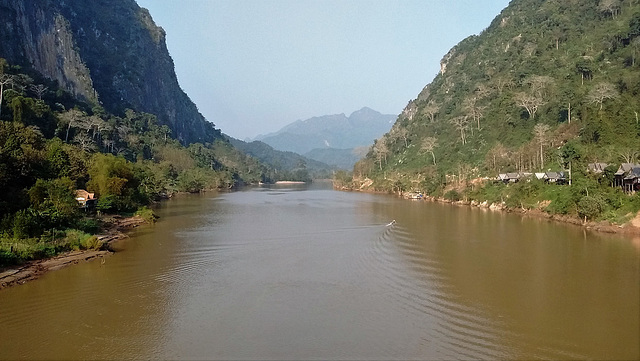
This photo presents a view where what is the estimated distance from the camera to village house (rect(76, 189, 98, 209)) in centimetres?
2713

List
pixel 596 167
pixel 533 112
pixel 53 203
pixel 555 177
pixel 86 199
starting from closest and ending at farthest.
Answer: pixel 53 203 < pixel 86 199 < pixel 596 167 < pixel 555 177 < pixel 533 112

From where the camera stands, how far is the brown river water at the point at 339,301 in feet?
33.1

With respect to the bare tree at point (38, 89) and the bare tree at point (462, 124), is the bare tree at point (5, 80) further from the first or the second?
the bare tree at point (462, 124)

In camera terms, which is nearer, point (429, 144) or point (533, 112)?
point (533, 112)

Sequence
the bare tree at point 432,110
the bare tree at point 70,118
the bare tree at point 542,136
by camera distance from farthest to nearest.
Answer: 1. the bare tree at point 432,110
2. the bare tree at point 70,118
3. the bare tree at point 542,136

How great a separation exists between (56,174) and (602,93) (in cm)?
4284

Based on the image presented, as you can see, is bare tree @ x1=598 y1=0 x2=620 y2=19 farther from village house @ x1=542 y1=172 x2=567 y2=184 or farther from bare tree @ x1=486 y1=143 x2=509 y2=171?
village house @ x1=542 y1=172 x2=567 y2=184

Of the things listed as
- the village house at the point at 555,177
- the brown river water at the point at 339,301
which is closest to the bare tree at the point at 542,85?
the village house at the point at 555,177

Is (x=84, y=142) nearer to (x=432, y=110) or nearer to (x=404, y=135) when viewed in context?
(x=404, y=135)

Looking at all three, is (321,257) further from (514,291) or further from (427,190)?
(427,190)

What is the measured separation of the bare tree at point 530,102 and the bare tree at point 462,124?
9629 millimetres

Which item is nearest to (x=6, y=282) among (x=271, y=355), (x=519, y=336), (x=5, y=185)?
(x=5, y=185)

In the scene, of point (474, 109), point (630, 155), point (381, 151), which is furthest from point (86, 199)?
point (381, 151)

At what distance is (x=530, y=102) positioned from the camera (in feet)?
165
